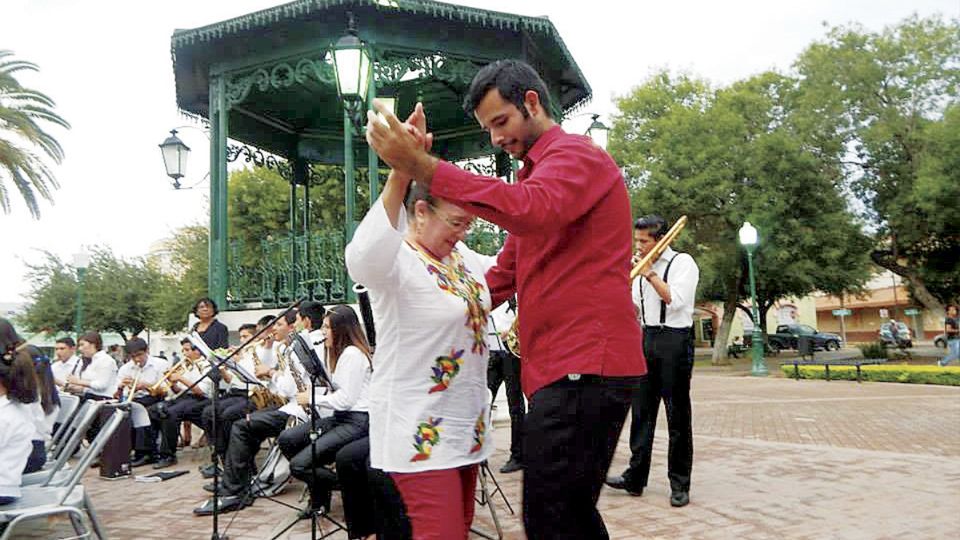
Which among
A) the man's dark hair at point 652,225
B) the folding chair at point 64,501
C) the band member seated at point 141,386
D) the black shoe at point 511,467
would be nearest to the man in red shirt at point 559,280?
the folding chair at point 64,501

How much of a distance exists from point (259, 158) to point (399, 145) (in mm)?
11889

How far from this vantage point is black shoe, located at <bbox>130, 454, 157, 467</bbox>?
343 inches

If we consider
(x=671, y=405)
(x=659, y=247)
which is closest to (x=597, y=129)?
(x=659, y=247)

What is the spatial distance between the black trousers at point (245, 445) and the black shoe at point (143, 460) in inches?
121

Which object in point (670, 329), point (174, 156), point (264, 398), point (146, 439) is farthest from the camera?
point (174, 156)

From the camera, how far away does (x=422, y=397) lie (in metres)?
2.37

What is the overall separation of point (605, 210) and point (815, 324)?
6870 cm

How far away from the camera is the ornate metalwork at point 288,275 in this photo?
10.1 meters

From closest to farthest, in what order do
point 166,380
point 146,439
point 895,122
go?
point 146,439
point 166,380
point 895,122

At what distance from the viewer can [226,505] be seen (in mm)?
5871

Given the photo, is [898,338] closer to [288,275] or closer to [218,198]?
[288,275]

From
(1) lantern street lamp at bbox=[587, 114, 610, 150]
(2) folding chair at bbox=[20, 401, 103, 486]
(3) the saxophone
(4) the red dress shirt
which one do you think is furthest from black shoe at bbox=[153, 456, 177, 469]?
(4) the red dress shirt

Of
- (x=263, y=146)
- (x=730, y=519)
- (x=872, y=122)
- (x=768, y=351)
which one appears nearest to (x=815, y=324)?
(x=768, y=351)

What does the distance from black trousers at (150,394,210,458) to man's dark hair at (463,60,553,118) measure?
752 cm
